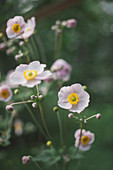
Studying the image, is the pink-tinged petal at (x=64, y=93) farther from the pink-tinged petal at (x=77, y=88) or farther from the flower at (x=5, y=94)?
the flower at (x=5, y=94)

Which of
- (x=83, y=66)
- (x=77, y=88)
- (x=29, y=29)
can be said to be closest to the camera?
(x=77, y=88)

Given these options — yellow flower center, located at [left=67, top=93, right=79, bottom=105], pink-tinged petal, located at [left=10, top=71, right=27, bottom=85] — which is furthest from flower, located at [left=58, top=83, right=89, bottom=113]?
pink-tinged petal, located at [left=10, top=71, right=27, bottom=85]

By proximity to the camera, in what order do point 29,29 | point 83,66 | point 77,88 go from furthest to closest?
point 83,66
point 29,29
point 77,88

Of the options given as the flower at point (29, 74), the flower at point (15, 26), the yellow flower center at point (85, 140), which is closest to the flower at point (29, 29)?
the flower at point (15, 26)

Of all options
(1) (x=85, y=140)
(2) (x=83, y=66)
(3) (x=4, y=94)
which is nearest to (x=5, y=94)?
(3) (x=4, y=94)

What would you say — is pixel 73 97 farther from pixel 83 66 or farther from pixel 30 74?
pixel 83 66

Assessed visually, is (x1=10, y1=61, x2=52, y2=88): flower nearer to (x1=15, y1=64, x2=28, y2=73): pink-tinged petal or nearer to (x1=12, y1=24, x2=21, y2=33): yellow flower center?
(x1=15, y1=64, x2=28, y2=73): pink-tinged petal

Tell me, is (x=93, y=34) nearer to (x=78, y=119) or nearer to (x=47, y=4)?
(x=47, y=4)
